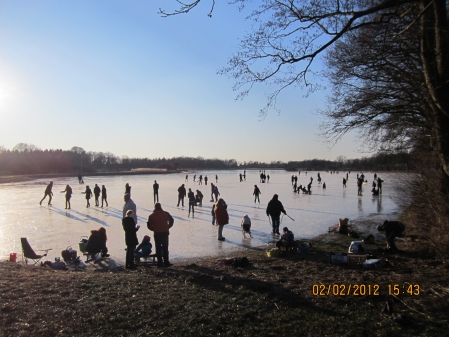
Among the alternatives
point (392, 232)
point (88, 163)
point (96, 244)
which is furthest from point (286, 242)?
point (88, 163)

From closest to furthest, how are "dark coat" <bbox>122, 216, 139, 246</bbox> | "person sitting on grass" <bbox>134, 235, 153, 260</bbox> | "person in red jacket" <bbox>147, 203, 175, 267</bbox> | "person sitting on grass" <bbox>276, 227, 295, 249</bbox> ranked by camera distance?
"dark coat" <bbox>122, 216, 139, 246</bbox>, "person in red jacket" <bbox>147, 203, 175, 267</bbox>, "person sitting on grass" <bbox>134, 235, 153, 260</bbox>, "person sitting on grass" <bbox>276, 227, 295, 249</bbox>

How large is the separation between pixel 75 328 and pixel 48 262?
483 cm

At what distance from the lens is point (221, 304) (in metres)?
4.66

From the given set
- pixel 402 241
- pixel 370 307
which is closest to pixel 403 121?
pixel 402 241

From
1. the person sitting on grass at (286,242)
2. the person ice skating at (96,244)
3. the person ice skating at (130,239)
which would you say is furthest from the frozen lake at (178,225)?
the person sitting on grass at (286,242)

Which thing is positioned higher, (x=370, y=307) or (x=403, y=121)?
(x=403, y=121)

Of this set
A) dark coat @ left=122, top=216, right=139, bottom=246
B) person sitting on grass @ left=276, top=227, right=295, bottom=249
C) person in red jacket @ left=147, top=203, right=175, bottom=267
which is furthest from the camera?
person sitting on grass @ left=276, top=227, right=295, bottom=249

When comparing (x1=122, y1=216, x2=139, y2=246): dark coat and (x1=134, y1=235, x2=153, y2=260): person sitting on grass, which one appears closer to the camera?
(x1=122, y1=216, x2=139, y2=246): dark coat

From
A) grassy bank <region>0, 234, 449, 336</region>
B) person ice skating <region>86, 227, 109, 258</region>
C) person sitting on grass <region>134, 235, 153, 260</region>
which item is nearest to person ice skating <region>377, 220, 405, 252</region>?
grassy bank <region>0, 234, 449, 336</region>

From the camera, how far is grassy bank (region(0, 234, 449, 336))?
389 cm

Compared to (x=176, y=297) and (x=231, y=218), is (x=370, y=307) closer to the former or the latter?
(x=176, y=297)

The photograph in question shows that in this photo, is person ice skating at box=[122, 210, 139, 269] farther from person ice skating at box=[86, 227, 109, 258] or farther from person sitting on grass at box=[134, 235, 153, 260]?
person ice skating at box=[86, 227, 109, 258]

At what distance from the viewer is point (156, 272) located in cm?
702

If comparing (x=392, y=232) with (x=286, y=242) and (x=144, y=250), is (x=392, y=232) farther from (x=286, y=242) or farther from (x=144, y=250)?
(x=144, y=250)
